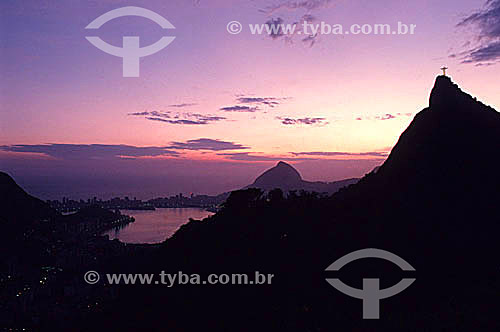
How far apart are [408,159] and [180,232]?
14.5 m

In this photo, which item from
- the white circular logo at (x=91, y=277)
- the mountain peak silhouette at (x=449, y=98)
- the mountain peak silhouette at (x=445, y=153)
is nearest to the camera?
the mountain peak silhouette at (x=445, y=153)

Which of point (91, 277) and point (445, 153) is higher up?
point (445, 153)

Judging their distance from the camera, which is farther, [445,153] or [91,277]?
[91,277]

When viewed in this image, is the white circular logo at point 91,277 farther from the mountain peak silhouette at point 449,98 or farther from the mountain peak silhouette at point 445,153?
the mountain peak silhouette at point 449,98

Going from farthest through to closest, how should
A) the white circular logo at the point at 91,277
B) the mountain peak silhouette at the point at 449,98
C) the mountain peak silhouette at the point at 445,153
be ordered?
1. the white circular logo at the point at 91,277
2. the mountain peak silhouette at the point at 449,98
3. the mountain peak silhouette at the point at 445,153

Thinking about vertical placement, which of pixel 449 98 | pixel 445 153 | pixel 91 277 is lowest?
pixel 91 277

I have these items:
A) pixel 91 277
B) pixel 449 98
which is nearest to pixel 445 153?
pixel 449 98

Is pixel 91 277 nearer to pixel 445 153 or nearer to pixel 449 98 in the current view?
→ pixel 445 153

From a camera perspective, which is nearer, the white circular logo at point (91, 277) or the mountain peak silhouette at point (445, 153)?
the mountain peak silhouette at point (445, 153)

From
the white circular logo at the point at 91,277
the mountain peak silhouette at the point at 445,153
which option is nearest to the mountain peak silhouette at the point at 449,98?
the mountain peak silhouette at the point at 445,153

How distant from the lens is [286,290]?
1177 cm

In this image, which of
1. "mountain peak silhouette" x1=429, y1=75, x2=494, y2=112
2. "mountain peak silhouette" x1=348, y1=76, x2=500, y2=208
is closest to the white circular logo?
"mountain peak silhouette" x1=348, y1=76, x2=500, y2=208

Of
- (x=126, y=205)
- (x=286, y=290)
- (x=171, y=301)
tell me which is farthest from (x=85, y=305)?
(x=126, y=205)

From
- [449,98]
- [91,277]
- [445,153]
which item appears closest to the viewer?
[445,153]
